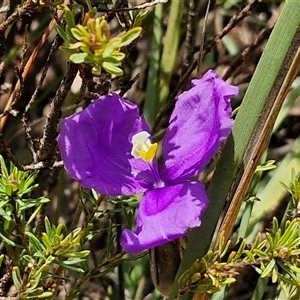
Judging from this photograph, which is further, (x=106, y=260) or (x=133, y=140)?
(x=106, y=260)

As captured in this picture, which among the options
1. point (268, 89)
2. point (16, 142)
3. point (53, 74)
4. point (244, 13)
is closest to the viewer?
point (268, 89)

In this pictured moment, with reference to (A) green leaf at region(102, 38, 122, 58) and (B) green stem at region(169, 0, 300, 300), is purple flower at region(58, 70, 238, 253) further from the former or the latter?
(A) green leaf at region(102, 38, 122, 58)

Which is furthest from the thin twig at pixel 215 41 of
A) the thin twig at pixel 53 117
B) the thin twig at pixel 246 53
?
the thin twig at pixel 53 117

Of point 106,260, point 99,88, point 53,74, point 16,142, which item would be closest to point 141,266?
point 106,260

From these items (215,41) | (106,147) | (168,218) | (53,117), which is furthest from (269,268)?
(215,41)

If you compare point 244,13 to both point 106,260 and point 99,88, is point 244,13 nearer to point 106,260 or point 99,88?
point 99,88

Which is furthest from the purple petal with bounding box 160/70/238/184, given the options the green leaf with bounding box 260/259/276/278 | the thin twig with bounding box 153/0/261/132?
the thin twig with bounding box 153/0/261/132

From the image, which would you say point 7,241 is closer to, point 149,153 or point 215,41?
point 149,153

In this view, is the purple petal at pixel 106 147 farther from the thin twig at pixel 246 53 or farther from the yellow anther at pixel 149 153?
the thin twig at pixel 246 53
